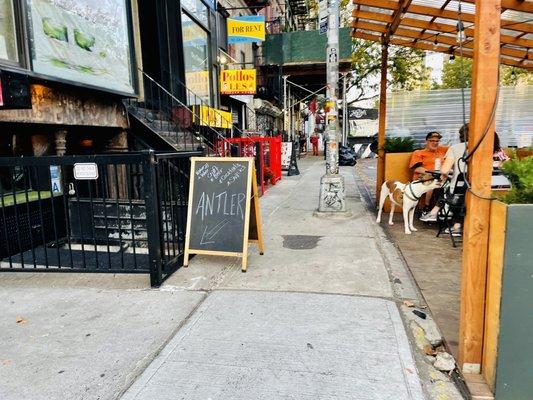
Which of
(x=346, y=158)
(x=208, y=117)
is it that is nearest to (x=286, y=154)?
(x=346, y=158)

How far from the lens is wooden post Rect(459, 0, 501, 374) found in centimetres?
237

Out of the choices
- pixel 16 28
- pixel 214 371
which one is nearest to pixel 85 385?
pixel 214 371

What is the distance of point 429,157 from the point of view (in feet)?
22.6

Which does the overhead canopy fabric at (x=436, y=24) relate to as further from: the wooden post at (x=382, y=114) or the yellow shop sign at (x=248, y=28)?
the yellow shop sign at (x=248, y=28)

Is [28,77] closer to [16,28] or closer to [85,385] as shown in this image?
[16,28]

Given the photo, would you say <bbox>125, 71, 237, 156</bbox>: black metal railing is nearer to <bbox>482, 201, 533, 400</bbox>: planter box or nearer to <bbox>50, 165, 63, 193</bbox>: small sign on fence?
<bbox>50, 165, 63, 193</bbox>: small sign on fence

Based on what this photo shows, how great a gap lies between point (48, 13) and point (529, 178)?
588cm

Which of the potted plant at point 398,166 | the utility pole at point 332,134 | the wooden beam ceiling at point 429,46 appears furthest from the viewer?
the wooden beam ceiling at point 429,46

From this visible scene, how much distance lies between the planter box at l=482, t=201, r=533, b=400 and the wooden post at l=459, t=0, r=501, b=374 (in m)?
0.17

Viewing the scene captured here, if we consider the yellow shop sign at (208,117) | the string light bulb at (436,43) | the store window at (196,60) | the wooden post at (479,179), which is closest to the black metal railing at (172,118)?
the yellow shop sign at (208,117)

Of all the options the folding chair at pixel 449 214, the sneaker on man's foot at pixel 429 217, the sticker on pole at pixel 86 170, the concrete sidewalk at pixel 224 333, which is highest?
the sticker on pole at pixel 86 170

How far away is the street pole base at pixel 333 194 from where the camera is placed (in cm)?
745

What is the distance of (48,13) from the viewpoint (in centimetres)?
519

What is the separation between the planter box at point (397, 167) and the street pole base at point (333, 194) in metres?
0.94
